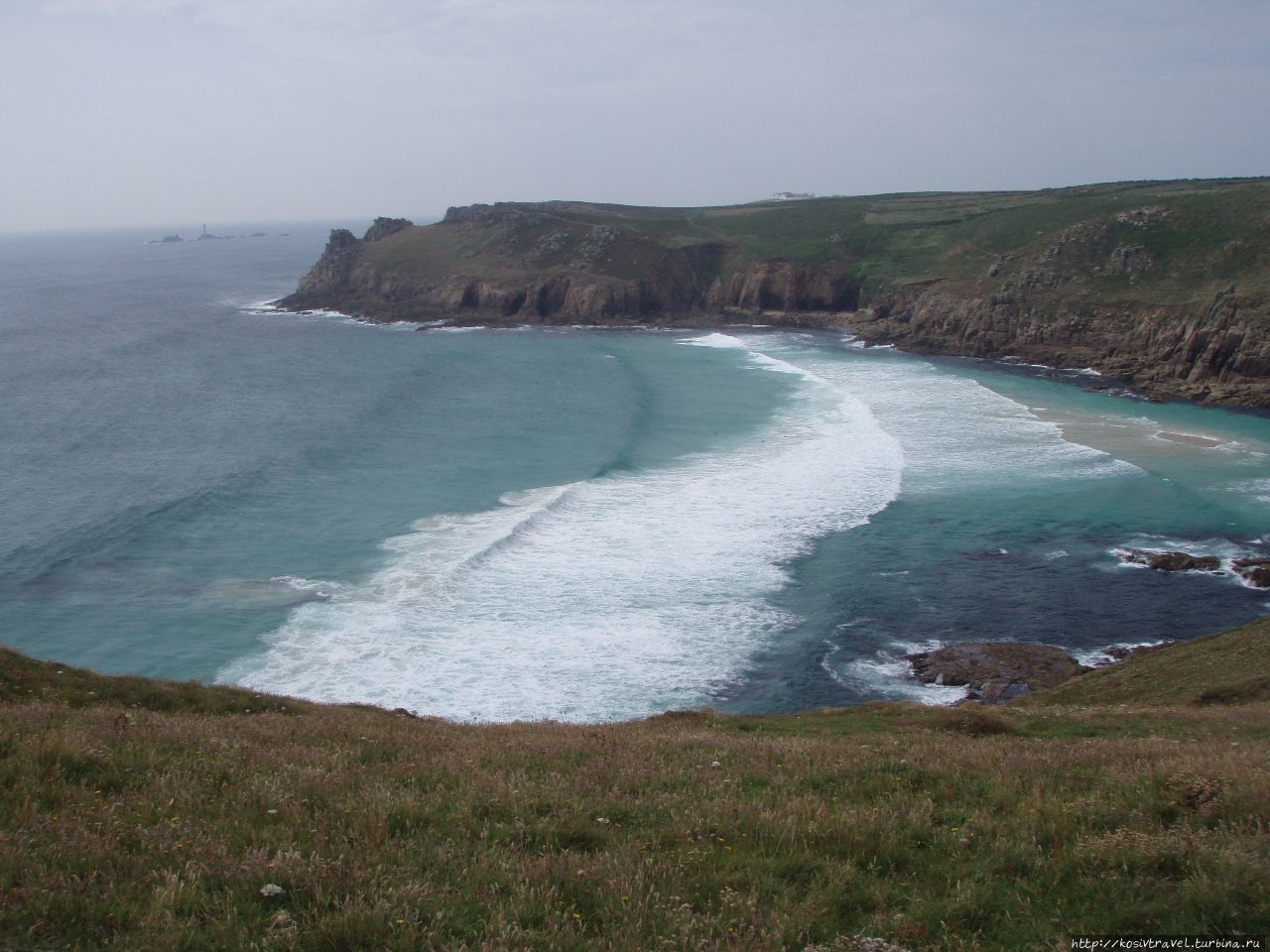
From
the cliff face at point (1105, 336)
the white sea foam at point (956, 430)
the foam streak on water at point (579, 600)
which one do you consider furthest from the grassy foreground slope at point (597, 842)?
the cliff face at point (1105, 336)

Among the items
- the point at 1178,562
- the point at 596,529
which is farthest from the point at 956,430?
the point at 596,529

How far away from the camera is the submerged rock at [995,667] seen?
2658 cm

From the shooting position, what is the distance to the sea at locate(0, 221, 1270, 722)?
1128 inches

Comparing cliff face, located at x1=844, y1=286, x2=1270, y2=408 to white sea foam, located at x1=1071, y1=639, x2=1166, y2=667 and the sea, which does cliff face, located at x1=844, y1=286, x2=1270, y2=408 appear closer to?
the sea

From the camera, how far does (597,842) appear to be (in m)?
→ 8.16

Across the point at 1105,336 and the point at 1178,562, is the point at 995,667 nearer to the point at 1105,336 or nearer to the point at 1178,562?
the point at 1178,562

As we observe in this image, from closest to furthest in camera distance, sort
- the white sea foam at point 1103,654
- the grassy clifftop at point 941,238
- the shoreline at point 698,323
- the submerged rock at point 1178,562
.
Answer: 1. the white sea foam at point 1103,654
2. the submerged rock at point 1178,562
3. the grassy clifftop at point 941,238
4. the shoreline at point 698,323

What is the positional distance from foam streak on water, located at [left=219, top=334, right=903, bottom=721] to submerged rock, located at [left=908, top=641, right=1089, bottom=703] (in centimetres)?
512

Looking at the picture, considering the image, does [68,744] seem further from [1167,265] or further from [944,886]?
[1167,265]

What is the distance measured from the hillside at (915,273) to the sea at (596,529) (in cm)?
850

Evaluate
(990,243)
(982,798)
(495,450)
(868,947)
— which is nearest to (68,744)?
(868,947)

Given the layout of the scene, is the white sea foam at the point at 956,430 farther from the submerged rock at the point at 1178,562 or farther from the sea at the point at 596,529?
the submerged rock at the point at 1178,562

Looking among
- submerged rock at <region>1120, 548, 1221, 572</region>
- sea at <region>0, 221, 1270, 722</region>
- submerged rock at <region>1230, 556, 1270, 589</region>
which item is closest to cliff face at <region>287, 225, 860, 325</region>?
sea at <region>0, 221, 1270, 722</region>

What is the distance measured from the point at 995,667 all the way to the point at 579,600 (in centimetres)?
1384
